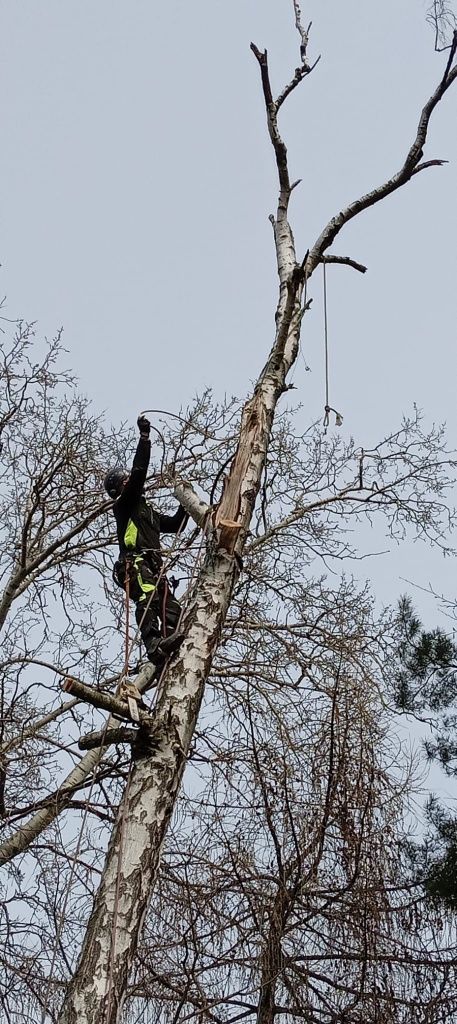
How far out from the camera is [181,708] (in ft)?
11.7

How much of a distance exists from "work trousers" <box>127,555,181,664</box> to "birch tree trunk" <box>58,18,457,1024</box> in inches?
31.9

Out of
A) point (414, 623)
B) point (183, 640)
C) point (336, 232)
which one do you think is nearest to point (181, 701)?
point (183, 640)

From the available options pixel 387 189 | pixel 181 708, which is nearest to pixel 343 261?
pixel 387 189

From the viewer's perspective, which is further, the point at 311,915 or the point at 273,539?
the point at 273,539

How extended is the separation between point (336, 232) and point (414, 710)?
3463 millimetres

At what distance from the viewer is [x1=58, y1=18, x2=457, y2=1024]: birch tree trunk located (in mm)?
2959

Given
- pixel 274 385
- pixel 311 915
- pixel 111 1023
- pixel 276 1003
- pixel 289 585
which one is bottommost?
pixel 111 1023

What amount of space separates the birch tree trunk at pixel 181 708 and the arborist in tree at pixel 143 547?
80 centimetres

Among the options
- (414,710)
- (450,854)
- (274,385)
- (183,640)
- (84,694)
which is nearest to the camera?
(84,694)

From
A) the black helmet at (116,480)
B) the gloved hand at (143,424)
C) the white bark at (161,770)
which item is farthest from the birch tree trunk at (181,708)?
the black helmet at (116,480)

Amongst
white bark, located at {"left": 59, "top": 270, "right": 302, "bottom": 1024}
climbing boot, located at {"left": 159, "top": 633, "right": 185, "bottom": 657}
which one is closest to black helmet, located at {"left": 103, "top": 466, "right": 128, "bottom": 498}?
white bark, located at {"left": 59, "top": 270, "right": 302, "bottom": 1024}

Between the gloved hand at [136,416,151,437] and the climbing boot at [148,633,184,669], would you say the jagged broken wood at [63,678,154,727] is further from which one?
the gloved hand at [136,416,151,437]

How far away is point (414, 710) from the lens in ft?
24.2

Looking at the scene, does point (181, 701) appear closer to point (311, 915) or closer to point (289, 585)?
point (311, 915)
